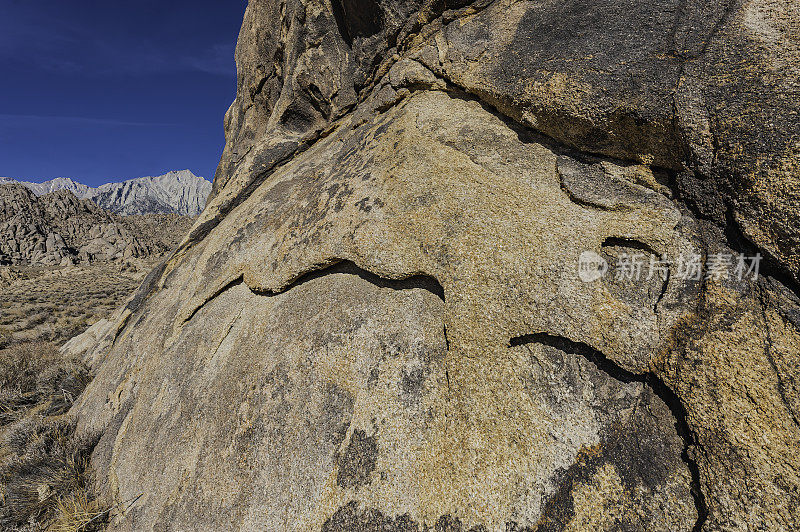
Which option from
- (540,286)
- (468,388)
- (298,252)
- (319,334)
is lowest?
(468,388)

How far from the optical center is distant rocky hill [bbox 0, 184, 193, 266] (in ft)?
178

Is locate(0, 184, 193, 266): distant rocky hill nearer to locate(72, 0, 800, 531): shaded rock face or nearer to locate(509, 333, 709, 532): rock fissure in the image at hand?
locate(72, 0, 800, 531): shaded rock face

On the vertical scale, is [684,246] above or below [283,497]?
above

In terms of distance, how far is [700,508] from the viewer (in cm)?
240

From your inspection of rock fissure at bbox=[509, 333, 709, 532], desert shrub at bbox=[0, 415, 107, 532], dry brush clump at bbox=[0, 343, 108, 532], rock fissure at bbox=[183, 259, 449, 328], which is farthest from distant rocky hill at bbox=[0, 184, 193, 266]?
rock fissure at bbox=[509, 333, 709, 532]

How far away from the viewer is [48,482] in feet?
16.2

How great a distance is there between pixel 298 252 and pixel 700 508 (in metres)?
4.26

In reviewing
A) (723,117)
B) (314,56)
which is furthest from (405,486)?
(314,56)

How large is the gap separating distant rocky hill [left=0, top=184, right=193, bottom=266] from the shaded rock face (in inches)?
2368

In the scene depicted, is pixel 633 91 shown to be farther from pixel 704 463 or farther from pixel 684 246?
pixel 704 463
